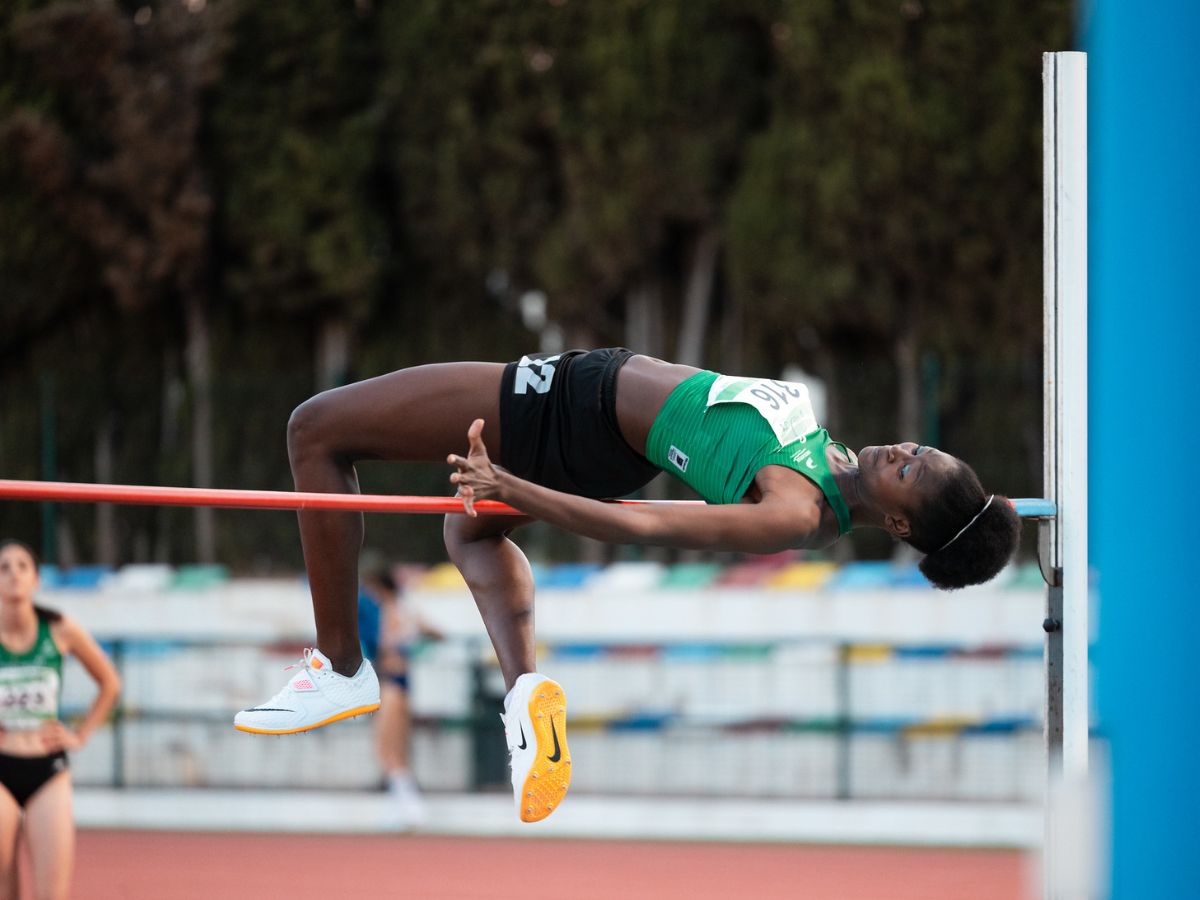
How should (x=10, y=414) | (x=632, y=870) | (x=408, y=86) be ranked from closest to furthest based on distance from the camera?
(x=632, y=870), (x=10, y=414), (x=408, y=86)

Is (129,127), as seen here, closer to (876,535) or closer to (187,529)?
(187,529)

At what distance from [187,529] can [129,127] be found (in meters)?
4.47

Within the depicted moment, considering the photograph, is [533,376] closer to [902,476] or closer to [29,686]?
[902,476]

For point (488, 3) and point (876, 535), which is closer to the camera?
point (876, 535)

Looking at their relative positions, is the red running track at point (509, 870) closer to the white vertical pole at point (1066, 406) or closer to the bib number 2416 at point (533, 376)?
the white vertical pole at point (1066, 406)

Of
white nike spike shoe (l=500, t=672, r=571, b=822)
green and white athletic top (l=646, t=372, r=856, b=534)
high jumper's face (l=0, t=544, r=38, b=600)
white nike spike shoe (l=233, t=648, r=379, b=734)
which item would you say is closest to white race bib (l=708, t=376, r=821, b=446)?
green and white athletic top (l=646, t=372, r=856, b=534)

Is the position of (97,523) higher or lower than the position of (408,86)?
lower

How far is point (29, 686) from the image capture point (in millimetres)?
6105

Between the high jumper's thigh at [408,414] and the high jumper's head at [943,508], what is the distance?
100cm

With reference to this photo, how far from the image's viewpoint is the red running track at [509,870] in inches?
338

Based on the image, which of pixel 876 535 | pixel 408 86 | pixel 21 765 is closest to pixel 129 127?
pixel 408 86

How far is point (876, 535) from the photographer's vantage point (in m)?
15.1

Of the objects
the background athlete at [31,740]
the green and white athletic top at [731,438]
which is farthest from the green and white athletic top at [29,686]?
the green and white athletic top at [731,438]

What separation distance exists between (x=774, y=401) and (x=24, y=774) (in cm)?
375
